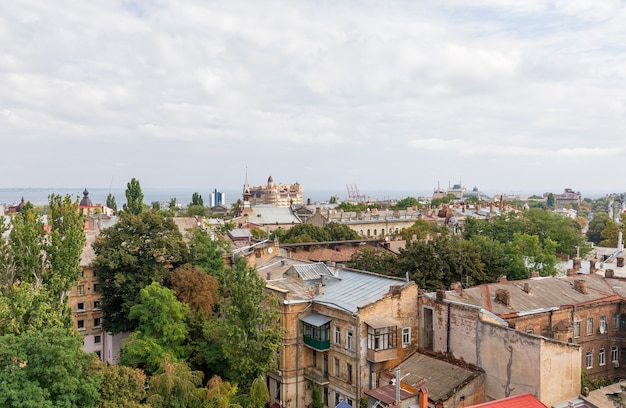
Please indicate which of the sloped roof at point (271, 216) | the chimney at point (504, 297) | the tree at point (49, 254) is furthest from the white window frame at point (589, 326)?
the sloped roof at point (271, 216)

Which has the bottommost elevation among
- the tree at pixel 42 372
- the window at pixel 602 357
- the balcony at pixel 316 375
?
the balcony at pixel 316 375

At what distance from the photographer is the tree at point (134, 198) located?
6172cm

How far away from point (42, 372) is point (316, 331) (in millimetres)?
16451

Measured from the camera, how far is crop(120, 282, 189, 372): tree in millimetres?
33062

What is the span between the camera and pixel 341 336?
32.2 meters

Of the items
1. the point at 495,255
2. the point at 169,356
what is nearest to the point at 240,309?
the point at 169,356

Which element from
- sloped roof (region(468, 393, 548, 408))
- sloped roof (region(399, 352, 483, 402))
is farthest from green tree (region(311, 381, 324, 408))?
sloped roof (region(468, 393, 548, 408))

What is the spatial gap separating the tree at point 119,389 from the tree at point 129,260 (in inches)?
577

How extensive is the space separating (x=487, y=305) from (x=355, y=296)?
8073 mm

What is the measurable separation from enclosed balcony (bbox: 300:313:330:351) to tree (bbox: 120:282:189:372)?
26.7 feet

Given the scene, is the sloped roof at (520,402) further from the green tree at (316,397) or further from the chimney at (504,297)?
the green tree at (316,397)

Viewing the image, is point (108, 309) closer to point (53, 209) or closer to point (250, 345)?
point (53, 209)

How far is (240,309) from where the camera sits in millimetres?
29547

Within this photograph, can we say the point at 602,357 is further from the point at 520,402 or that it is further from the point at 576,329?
the point at 520,402
